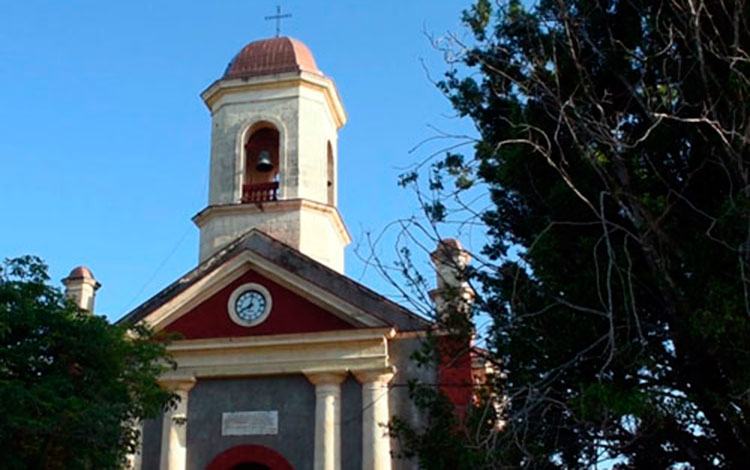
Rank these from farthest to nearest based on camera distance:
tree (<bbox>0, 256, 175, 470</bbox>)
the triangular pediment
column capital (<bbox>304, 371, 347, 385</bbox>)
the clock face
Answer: the clock face, the triangular pediment, column capital (<bbox>304, 371, 347, 385</bbox>), tree (<bbox>0, 256, 175, 470</bbox>)

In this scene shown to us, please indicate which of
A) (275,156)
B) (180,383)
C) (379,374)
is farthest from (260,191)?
(379,374)

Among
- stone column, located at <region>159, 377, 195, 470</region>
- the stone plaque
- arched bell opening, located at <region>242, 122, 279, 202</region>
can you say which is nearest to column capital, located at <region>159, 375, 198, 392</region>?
stone column, located at <region>159, 377, 195, 470</region>

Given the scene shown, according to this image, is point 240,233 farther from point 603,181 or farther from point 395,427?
point 603,181

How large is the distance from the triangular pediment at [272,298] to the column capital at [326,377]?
824 mm

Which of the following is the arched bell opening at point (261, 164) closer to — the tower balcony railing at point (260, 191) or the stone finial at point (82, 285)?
the tower balcony railing at point (260, 191)

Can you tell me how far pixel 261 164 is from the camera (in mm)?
20344

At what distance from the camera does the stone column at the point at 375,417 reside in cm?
1633

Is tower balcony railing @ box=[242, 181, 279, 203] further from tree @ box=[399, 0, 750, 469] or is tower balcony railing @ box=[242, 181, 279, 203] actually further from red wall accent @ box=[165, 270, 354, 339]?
tree @ box=[399, 0, 750, 469]

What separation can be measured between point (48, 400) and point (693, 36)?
7.83m

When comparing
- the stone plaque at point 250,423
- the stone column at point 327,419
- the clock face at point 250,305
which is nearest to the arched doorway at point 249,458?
the stone plaque at point 250,423

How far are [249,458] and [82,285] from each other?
17.3 ft

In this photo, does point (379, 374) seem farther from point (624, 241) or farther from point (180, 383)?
point (624, 241)

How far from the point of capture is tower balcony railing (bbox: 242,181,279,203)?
65.8 ft

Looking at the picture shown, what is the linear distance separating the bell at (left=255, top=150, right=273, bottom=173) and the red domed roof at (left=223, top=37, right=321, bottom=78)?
5.75 ft
